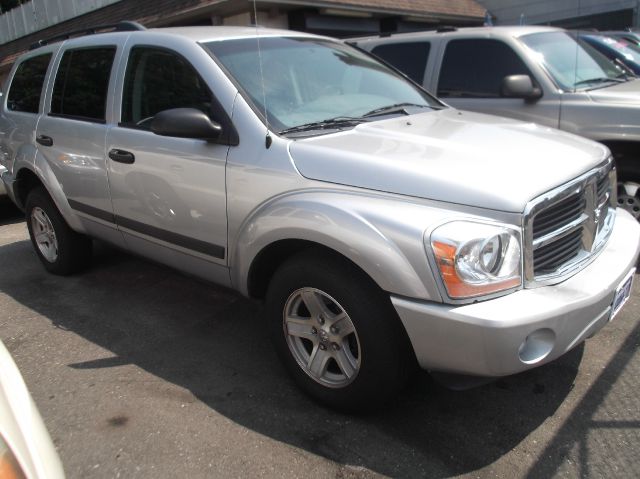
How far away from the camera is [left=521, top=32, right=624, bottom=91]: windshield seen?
4.90 m

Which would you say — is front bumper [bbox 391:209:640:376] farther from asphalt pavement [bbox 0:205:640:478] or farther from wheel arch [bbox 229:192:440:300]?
asphalt pavement [bbox 0:205:640:478]

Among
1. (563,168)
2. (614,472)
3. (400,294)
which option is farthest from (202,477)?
(563,168)

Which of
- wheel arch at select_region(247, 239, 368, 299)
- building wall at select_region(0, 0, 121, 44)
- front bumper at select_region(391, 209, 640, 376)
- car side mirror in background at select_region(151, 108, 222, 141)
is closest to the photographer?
front bumper at select_region(391, 209, 640, 376)

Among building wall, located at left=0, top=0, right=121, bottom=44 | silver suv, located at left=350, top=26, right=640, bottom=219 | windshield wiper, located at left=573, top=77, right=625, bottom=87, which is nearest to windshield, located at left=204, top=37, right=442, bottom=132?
silver suv, located at left=350, top=26, right=640, bottom=219

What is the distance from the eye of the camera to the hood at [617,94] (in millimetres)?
4453

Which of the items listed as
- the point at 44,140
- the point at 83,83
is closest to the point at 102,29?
the point at 83,83

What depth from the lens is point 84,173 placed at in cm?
402

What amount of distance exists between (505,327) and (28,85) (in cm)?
442

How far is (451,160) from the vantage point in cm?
258

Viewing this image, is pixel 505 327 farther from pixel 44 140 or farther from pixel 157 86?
pixel 44 140

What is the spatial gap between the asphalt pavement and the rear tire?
827 mm

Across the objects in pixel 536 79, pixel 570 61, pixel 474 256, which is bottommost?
pixel 474 256

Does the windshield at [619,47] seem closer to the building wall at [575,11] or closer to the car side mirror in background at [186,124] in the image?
the car side mirror in background at [186,124]

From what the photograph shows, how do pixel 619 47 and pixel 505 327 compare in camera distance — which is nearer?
pixel 505 327
